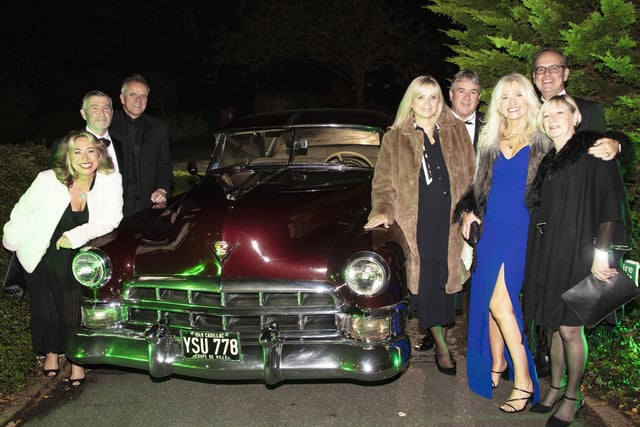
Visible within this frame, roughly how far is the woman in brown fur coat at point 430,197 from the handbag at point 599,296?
927 millimetres

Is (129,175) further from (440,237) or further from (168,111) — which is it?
(168,111)

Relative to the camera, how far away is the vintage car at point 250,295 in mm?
3758

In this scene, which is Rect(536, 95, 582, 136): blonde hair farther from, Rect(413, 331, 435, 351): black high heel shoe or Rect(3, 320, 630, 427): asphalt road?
Rect(413, 331, 435, 351): black high heel shoe

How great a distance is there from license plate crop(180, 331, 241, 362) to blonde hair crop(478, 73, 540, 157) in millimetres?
1890

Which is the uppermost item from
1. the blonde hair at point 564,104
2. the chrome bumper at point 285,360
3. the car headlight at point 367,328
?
the blonde hair at point 564,104

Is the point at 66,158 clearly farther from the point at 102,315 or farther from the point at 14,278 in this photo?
the point at 102,315

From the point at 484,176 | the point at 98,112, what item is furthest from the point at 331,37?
the point at 484,176

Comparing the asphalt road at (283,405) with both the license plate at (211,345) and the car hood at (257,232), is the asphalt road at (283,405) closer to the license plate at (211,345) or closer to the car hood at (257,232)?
the license plate at (211,345)

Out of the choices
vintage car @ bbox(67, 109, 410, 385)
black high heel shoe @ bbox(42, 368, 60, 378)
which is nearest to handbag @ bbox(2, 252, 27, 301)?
black high heel shoe @ bbox(42, 368, 60, 378)

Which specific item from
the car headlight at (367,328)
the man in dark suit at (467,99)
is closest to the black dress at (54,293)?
the car headlight at (367,328)

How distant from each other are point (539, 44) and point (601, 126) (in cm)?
280

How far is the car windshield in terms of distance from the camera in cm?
543

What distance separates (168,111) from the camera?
2820 centimetres

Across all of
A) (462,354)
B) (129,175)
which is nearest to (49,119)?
(129,175)
